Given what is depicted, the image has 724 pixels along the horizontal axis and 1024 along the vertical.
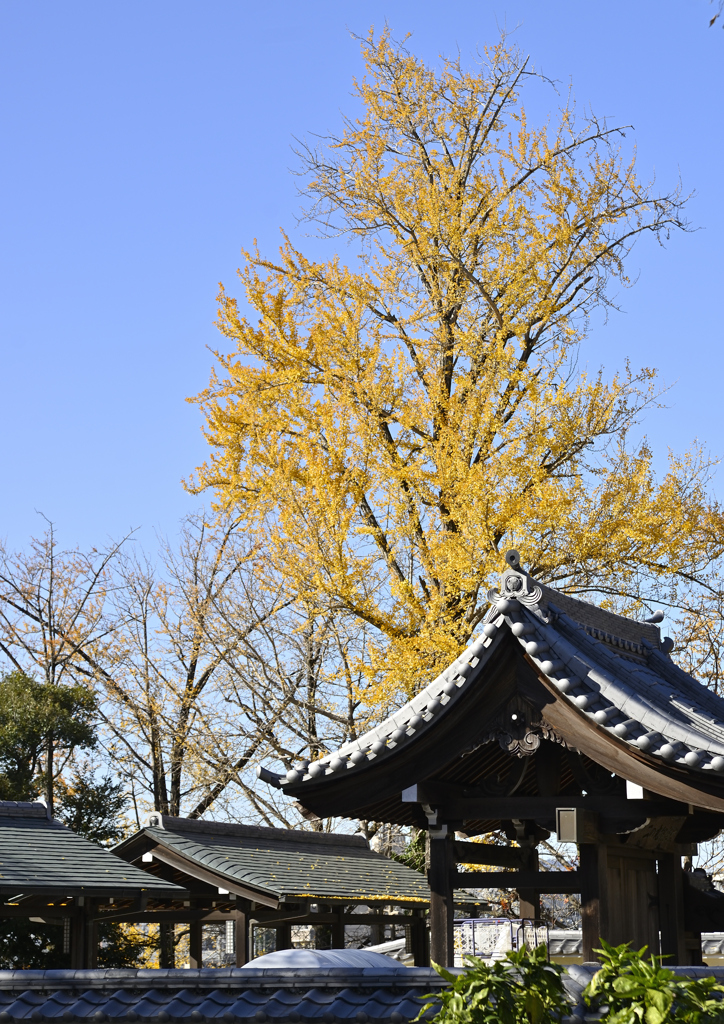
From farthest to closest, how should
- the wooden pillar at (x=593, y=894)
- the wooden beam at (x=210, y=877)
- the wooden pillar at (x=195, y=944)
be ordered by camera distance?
1. the wooden pillar at (x=195, y=944)
2. the wooden beam at (x=210, y=877)
3. the wooden pillar at (x=593, y=894)

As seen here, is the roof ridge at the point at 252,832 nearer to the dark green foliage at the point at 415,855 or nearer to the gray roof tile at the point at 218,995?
the dark green foliage at the point at 415,855

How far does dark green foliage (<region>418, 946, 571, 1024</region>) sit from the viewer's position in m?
4.55

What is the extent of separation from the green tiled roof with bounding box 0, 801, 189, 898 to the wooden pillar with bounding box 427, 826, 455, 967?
657 centimetres

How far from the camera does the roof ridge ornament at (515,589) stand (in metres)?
7.25

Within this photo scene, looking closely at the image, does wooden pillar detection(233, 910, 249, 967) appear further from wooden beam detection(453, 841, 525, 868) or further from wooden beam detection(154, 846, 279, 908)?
wooden beam detection(453, 841, 525, 868)

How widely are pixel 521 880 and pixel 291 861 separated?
9.63 meters

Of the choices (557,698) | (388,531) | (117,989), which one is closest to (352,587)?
(388,531)

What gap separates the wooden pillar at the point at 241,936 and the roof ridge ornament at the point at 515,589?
8.87m

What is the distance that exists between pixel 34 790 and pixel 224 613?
5.45 m

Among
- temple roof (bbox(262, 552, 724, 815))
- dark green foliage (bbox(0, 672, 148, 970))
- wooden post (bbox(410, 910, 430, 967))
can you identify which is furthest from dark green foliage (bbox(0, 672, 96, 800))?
temple roof (bbox(262, 552, 724, 815))

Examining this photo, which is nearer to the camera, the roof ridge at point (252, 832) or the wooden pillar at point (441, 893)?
the wooden pillar at point (441, 893)

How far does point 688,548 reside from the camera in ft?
48.5

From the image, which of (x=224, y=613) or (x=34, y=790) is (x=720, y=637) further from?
(x=34, y=790)

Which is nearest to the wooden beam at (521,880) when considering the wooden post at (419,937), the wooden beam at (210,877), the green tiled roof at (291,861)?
the green tiled roof at (291,861)
